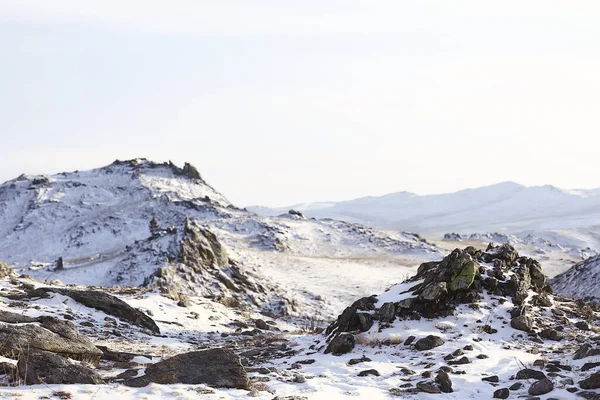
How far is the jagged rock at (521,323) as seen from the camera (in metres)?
13.2

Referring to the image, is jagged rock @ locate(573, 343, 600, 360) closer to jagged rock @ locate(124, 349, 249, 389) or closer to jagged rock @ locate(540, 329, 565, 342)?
jagged rock @ locate(540, 329, 565, 342)

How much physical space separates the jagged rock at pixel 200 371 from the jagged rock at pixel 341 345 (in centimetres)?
361

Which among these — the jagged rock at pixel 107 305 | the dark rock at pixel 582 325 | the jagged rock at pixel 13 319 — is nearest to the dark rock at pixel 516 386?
the dark rock at pixel 582 325

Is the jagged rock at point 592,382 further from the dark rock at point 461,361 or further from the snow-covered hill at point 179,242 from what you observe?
the snow-covered hill at point 179,242

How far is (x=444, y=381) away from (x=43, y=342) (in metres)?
6.41

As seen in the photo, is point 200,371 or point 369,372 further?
point 369,372

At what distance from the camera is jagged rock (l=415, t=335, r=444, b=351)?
11.9m

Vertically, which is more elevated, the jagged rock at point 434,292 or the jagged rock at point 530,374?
the jagged rock at point 434,292

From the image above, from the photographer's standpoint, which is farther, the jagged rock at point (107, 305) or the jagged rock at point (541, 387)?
the jagged rock at point (107, 305)

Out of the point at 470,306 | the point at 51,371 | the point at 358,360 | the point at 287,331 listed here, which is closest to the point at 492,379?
the point at 358,360

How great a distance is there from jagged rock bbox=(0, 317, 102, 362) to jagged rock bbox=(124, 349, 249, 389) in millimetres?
1596

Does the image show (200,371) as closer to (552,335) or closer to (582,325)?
(552,335)

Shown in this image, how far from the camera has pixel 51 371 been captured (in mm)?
7789

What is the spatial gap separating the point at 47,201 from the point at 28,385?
49.8 m
